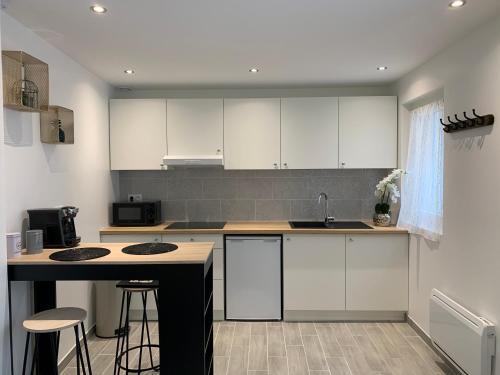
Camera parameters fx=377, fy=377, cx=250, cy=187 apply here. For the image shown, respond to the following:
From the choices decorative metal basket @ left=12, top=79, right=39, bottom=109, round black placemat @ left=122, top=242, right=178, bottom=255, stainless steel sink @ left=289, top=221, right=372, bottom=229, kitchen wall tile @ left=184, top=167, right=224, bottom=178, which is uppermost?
decorative metal basket @ left=12, top=79, right=39, bottom=109

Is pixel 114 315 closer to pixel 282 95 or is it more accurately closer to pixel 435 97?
pixel 282 95

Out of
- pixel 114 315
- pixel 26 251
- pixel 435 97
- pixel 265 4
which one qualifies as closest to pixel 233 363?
pixel 114 315

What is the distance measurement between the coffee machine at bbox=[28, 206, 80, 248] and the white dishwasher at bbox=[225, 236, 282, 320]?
5.32ft

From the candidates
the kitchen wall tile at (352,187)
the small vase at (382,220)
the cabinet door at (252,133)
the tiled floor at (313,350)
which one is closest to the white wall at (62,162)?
the tiled floor at (313,350)

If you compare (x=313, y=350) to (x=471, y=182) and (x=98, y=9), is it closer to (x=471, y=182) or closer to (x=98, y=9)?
(x=471, y=182)

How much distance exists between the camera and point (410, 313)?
3781 millimetres

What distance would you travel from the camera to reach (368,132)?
4.05 meters

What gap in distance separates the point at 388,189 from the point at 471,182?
128 centimetres

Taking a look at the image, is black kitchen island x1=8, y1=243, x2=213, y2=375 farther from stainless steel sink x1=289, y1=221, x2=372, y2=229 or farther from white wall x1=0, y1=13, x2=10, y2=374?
stainless steel sink x1=289, y1=221, x2=372, y2=229

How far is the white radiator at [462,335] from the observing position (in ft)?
7.81

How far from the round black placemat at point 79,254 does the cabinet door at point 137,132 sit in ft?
5.57

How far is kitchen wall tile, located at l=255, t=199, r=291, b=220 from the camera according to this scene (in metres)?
4.46

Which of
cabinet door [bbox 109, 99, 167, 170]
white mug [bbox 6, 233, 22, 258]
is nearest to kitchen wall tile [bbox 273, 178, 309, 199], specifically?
cabinet door [bbox 109, 99, 167, 170]

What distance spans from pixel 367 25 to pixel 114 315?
3.24 metres
